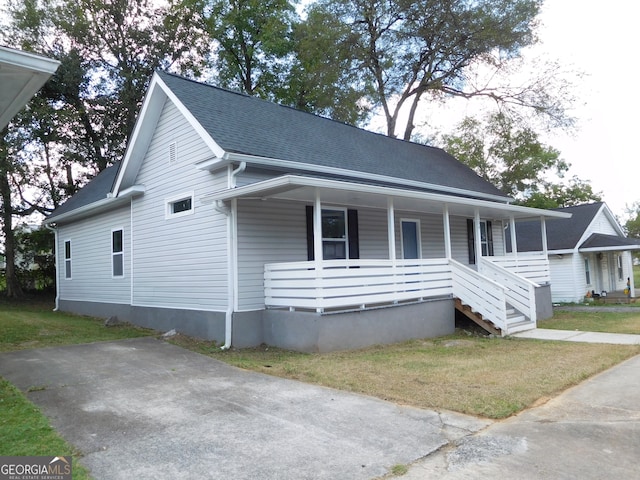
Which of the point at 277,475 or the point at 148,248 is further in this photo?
the point at 148,248

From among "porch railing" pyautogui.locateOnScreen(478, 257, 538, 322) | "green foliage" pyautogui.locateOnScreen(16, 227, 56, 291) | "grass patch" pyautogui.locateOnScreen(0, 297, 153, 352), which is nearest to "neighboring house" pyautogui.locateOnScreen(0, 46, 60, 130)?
"grass patch" pyautogui.locateOnScreen(0, 297, 153, 352)

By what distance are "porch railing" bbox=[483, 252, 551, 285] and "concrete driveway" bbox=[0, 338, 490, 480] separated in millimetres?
8404

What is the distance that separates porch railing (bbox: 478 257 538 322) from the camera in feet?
37.0

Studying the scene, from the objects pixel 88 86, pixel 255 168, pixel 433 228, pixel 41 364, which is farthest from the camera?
pixel 88 86

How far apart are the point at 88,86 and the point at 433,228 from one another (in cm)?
2063

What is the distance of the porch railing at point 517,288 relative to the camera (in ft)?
37.0

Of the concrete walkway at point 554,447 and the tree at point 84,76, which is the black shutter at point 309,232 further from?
the tree at point 84,76

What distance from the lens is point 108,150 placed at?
24.8 metres

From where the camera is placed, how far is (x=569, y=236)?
67.9 ft

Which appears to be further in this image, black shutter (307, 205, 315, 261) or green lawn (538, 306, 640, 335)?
green lawn (538, 306, 640, 335)

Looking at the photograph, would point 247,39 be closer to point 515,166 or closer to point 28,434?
point 515,166

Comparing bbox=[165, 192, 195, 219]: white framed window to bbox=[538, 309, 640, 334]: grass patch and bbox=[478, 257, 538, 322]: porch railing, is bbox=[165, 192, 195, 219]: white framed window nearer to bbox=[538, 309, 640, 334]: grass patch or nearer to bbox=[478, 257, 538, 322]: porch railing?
bbox=[478, 257, 538, 322]: porch railing

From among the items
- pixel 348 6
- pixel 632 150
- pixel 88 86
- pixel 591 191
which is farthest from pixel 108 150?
pixel 632 150

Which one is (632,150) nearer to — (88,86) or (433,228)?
Result: (433,228)
